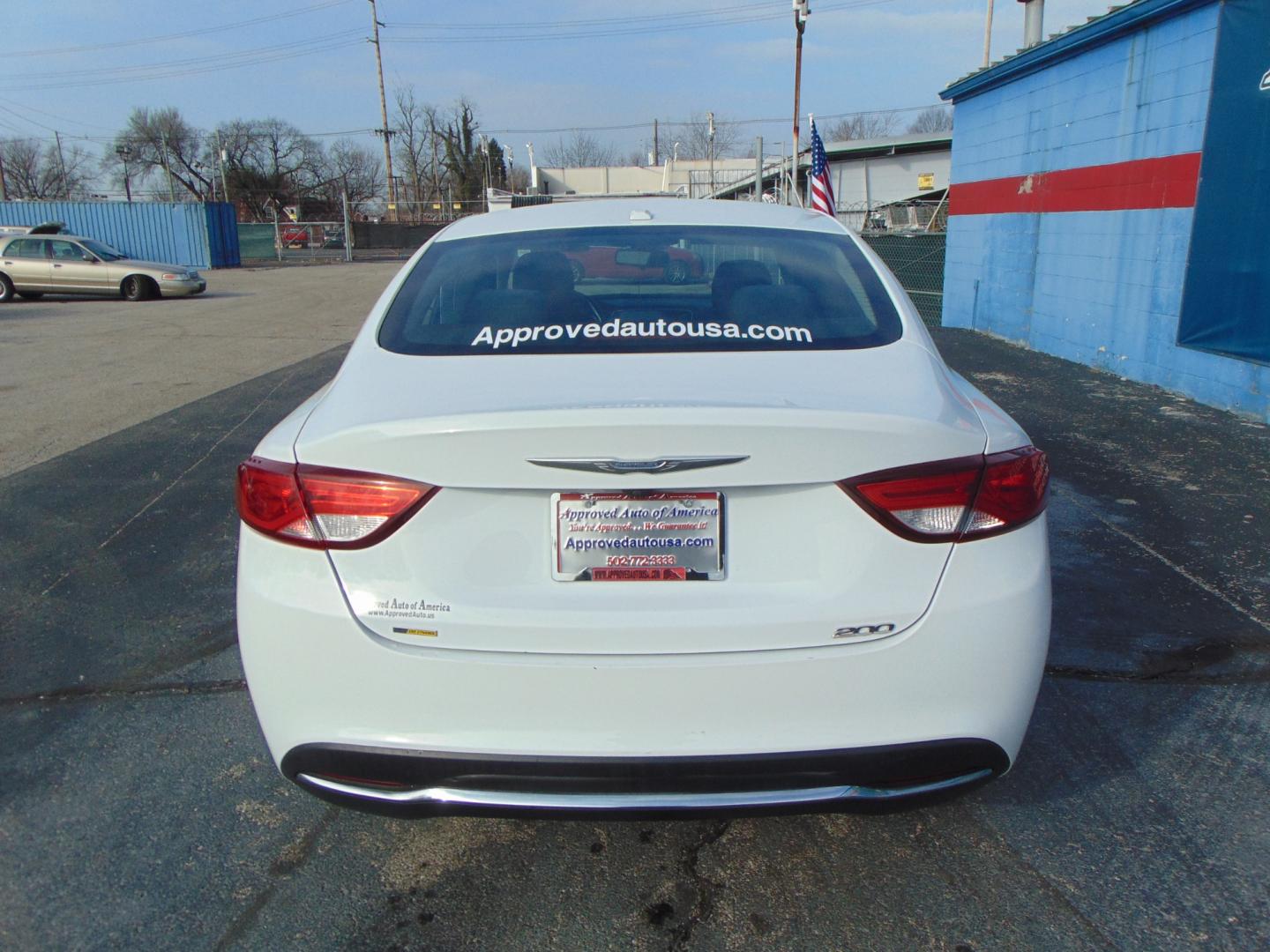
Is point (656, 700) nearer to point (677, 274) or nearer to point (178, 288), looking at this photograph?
point (677, 274)

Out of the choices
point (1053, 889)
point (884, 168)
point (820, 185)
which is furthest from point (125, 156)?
point (1053, 889)

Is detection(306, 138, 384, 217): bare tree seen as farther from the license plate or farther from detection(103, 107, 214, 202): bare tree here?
the license plate

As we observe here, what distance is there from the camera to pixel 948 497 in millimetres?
2080

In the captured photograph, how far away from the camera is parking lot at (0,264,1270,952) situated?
2.32 m

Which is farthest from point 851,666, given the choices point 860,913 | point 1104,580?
point 1104,580

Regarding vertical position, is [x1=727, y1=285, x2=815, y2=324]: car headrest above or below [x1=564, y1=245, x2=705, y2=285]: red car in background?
below

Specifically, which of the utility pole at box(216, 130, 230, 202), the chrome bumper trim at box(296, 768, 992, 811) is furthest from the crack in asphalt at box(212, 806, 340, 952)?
the utility pole at box(216, 130, 230, 202)

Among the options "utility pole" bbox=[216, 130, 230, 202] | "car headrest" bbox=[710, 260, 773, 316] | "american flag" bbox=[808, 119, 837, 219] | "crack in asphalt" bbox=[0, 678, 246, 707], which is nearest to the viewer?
"car headrest" bbox=[710, 260, 773, 316]

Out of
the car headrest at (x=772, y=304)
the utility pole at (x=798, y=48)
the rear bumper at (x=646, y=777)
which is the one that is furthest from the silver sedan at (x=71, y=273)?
the rear bumper at (x=646, y=777)

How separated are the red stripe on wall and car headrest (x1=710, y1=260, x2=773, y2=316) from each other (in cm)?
704

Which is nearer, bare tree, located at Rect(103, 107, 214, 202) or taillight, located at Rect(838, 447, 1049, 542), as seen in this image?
taillight, located at Rect(838, 447, 1049, 542)

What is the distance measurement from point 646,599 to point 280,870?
4.32 feet

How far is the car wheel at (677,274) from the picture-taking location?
3682 millimetres

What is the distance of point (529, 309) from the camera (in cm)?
281
